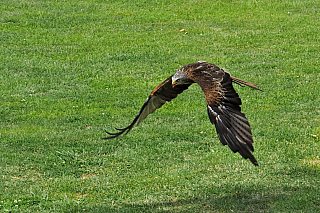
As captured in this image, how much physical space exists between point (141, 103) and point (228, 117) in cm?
521

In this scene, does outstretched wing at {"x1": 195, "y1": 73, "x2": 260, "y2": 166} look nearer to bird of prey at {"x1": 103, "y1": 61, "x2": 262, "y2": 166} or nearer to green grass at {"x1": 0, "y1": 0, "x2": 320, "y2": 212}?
bird of prey at {"x1": 103, "y1": 61, "x2": 262, "y2": 166}

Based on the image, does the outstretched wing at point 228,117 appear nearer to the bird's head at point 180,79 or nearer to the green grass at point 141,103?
the bird's head at point 180,79

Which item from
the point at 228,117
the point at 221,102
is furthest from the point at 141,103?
the point at 228,117

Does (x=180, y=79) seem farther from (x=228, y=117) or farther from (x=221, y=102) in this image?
(x=228, y=117)

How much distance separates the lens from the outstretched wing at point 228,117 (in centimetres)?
618

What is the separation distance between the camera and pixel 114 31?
54.1 ft

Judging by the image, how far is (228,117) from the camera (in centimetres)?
650

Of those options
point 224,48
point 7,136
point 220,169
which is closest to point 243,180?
point 220,169

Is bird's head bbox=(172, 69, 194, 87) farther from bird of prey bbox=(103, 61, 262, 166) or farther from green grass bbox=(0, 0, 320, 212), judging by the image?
green grass bbox=(0, 0, 320, 212)

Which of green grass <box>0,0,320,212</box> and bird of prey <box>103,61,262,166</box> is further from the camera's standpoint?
green grass <box>0,0,320,212</box>

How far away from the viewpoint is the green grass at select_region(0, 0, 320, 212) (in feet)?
25.5

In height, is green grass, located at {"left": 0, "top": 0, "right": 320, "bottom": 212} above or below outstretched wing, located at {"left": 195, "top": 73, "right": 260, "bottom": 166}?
below

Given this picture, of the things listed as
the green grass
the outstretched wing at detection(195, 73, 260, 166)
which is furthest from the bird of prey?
the green grass

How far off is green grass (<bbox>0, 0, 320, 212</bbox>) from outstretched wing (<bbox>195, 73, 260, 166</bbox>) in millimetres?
1353
